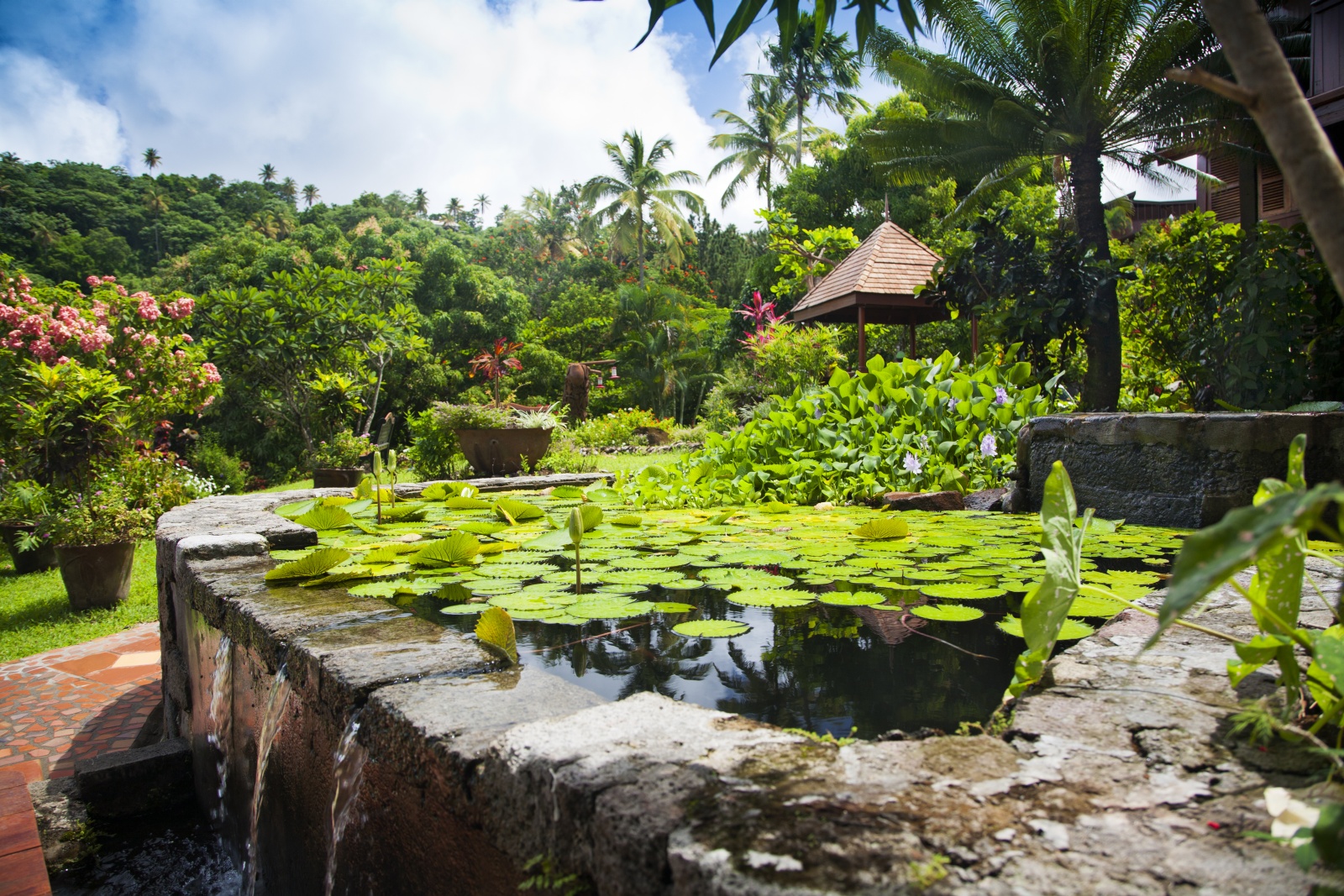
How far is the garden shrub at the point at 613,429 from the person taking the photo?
10539mm

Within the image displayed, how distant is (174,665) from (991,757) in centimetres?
316

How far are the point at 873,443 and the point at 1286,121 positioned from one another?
4.11 meters

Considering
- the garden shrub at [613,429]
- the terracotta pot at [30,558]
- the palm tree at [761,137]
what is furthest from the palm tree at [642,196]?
the terracotta pot at [30,558]

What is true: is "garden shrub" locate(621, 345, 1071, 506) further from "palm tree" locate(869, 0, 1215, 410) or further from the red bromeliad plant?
the red bromeliad plant

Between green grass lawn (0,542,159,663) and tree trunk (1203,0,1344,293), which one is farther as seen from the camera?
green grass lawn (0,542,159,663)

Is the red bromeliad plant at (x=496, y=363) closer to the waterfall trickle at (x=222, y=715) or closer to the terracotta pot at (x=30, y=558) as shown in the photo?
the terracotta pot at (x=30, y=558)

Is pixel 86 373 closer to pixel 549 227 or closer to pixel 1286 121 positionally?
pixel 1286 121

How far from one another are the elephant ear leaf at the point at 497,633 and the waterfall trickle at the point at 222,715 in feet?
3.42

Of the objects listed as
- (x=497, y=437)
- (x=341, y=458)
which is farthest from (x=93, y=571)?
(x=341, y=458)

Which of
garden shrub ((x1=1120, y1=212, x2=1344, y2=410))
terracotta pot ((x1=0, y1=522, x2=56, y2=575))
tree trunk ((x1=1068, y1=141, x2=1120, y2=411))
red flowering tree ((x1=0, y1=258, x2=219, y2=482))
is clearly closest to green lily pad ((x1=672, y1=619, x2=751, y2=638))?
garden shrub ((x1=1120, y1=212, x2=1344, y2=410))

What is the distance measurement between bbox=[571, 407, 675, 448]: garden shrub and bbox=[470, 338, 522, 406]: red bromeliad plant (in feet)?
12.3

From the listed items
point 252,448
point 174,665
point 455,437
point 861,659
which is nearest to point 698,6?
point 861,659

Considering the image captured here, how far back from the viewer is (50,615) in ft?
15.9

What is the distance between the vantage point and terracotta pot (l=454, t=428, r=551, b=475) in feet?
23.3
